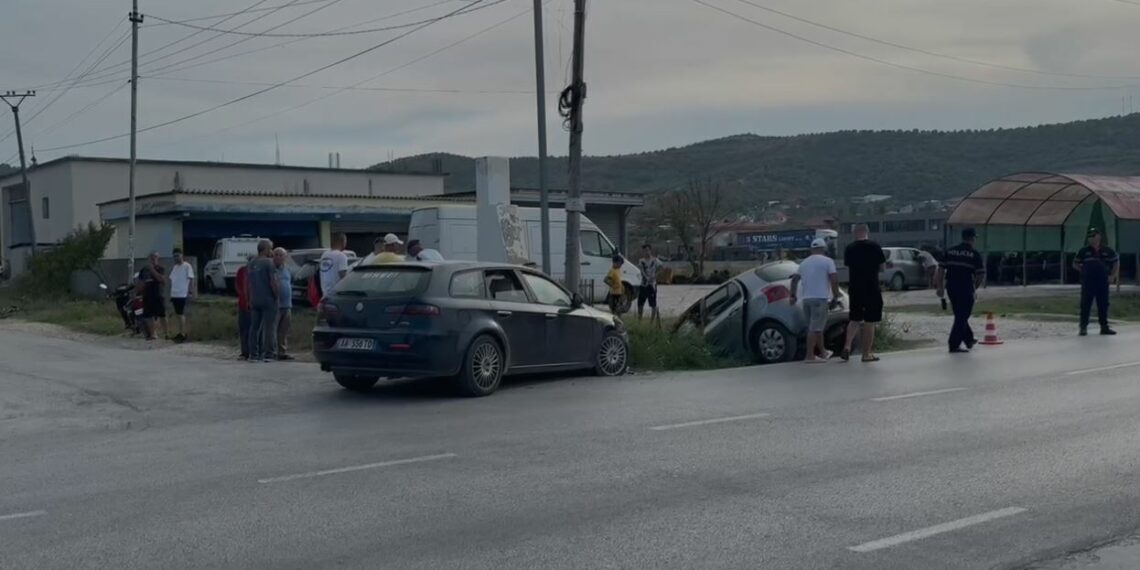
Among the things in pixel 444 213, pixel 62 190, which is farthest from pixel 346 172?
pixel 444 213

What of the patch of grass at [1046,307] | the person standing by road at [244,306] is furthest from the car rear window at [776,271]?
A: the patch of grass at [1046,307]

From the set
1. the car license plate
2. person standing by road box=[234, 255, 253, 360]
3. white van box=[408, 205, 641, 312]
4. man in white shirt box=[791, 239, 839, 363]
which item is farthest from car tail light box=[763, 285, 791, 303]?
white van box=[408, 205, 641, 312]

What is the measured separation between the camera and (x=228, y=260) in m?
38.8

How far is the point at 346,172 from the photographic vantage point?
66.1 meters

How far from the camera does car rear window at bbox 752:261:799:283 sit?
703 inches

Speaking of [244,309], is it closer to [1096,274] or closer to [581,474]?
[581,474]

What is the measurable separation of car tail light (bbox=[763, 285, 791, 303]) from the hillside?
6807 cm

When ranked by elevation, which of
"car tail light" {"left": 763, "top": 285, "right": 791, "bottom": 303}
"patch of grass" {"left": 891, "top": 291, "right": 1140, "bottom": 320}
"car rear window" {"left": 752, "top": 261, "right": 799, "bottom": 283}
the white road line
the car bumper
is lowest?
the white road line

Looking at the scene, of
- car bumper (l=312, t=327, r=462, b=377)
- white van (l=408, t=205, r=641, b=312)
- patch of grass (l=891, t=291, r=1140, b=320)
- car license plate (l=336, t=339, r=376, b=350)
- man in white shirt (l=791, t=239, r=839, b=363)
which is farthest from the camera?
white van (l=408, t=205, r=641, b=312)

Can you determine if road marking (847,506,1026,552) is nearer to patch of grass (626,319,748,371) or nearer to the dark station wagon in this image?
the dark station wagon

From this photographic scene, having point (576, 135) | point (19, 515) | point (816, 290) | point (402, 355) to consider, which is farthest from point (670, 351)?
point (19, 515)

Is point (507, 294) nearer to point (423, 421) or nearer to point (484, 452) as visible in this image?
point (423, 421)

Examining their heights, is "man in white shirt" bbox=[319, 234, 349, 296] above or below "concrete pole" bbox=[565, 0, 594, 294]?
below

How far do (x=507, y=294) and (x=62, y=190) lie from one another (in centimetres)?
5257
